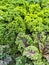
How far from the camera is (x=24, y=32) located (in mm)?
3377

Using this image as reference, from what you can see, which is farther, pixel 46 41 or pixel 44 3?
pixel 44 3

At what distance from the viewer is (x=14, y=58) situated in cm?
331

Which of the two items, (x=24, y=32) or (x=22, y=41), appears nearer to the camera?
(x=22, y=41)

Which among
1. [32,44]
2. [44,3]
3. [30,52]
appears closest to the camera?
[30,52]

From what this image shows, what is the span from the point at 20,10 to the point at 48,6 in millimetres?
604

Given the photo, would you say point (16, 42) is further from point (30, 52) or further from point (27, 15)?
point (27, 15)

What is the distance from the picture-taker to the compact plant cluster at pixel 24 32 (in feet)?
9.91

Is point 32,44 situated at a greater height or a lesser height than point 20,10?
lesser

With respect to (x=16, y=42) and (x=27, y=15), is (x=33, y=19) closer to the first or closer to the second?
(x=27, y=15)

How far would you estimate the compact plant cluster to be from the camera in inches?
119

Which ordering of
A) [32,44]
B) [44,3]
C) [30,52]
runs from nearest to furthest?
[30,52] → [32,44] → [44,3]

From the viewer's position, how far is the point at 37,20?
11.2 feet

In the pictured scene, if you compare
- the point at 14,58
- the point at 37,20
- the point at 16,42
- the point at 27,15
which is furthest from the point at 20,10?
the point at 14,58

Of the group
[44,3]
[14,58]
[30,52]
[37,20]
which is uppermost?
[44,3]
